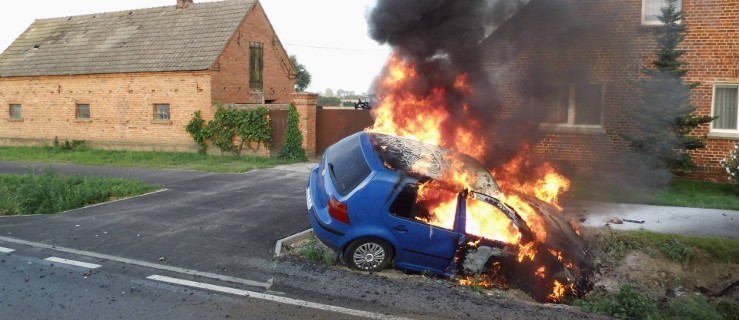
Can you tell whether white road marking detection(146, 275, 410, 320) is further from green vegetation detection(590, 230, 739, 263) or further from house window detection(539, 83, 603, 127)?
house window detection(539, 83, 603, 127)

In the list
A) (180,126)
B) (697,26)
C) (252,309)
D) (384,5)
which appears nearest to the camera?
(252,309)

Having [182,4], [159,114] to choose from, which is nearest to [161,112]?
[159,114]

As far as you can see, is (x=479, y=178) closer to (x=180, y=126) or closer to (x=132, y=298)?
(x=132, y=298)

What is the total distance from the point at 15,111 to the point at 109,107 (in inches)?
236

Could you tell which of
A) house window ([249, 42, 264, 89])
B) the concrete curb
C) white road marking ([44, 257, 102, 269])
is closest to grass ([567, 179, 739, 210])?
the concrete curb

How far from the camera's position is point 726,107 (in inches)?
463

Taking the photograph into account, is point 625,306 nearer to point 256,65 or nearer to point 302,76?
point 256,65

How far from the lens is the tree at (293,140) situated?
1684 cm

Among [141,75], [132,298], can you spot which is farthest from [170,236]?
[141,75]

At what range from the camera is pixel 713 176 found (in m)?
11.7

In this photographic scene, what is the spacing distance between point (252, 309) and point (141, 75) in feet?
56.0

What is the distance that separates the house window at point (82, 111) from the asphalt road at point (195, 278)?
13571 mm

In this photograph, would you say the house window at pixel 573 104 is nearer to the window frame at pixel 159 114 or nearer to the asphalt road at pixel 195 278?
the asphalt road at pixel 195 278

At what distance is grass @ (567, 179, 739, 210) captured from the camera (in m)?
9.81
